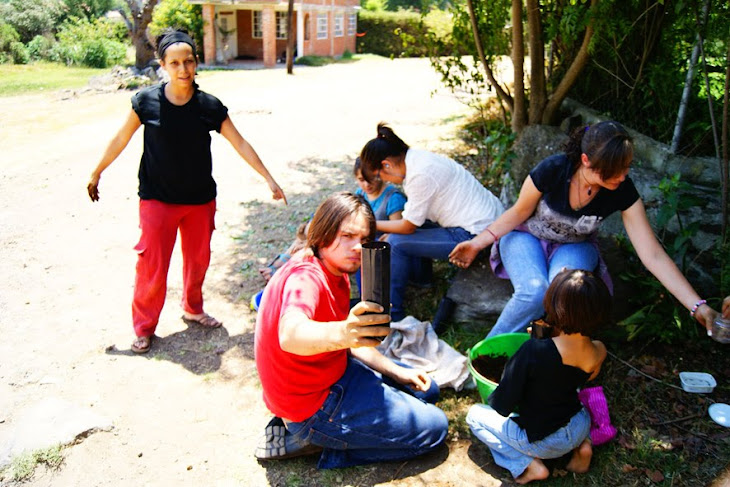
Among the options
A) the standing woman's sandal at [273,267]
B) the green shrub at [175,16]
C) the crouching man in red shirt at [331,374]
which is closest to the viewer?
the crouching man in red shirt at [331,374]

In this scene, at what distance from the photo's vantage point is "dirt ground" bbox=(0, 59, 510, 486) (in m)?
3.03

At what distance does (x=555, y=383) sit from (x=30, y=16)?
22481 millimetres

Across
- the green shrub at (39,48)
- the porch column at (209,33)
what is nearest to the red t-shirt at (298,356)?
the green shrub at (39,48)

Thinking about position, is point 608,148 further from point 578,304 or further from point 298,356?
point 298,356

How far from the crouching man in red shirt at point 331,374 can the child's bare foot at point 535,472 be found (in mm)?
435

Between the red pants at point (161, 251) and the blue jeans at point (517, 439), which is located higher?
the red pants at point (161, 251)

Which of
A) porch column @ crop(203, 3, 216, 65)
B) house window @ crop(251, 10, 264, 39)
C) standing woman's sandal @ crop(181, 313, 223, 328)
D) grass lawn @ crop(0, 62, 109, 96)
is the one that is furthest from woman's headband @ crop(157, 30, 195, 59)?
house window @ crop(251, 10, 264, 39)

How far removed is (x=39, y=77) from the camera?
17.5 meters

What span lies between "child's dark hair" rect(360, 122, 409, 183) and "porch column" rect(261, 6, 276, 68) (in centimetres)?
2210

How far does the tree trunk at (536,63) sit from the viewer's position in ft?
19.6

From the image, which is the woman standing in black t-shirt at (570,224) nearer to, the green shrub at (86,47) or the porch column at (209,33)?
the green shrub at (86,47)

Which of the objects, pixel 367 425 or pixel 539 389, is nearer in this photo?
pixel 539 389

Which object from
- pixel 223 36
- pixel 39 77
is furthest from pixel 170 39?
pixel 223 36

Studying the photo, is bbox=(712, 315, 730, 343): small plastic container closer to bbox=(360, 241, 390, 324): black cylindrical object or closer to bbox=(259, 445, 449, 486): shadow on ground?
bbox=(259, 445, 449, 486): shadow on ground
